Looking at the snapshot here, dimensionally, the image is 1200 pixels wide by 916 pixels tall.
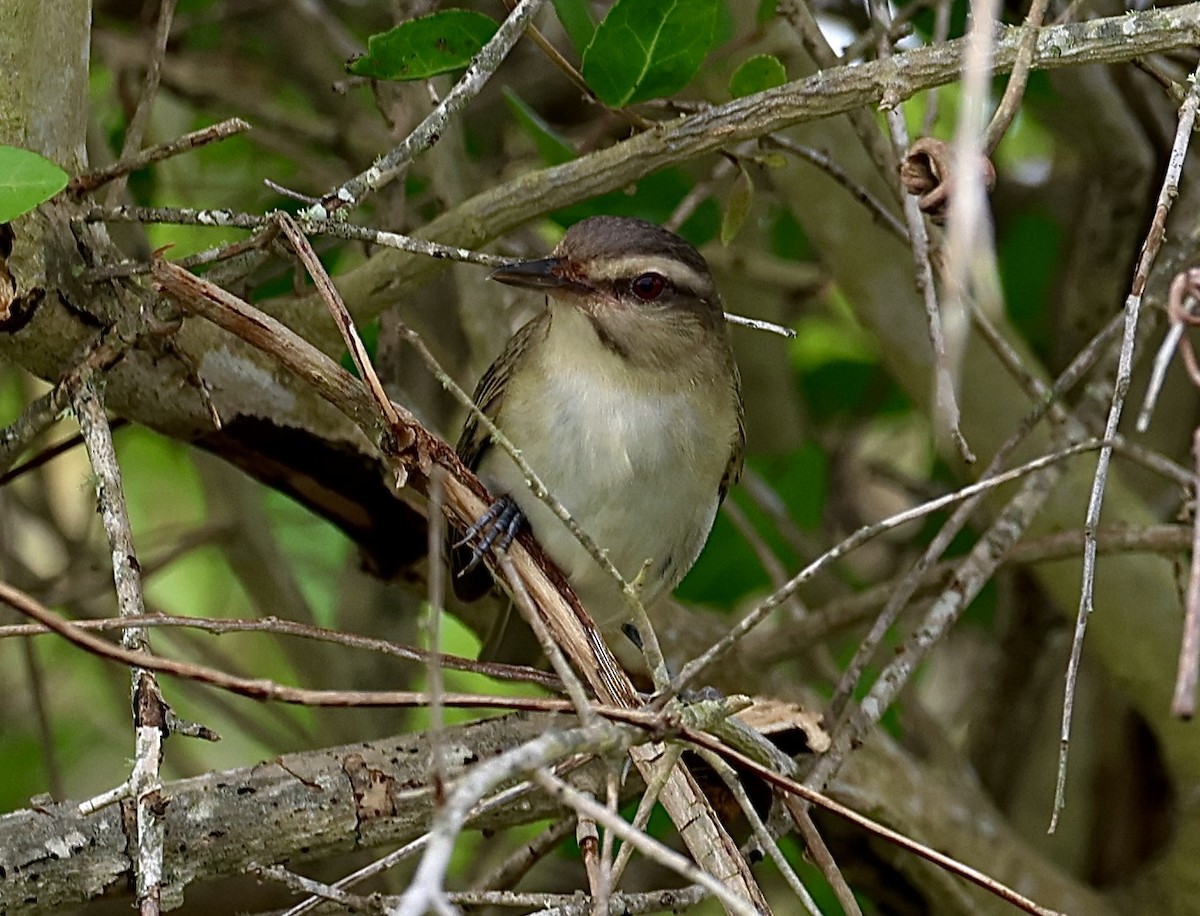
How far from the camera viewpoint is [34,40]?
8.77 feet

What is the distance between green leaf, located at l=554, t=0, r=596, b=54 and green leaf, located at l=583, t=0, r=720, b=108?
0.20 metres

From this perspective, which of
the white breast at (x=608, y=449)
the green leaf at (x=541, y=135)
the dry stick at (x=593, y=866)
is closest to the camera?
the dry stick at (x=593, y=866)

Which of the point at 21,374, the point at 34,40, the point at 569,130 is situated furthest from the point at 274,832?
the point at 569,130

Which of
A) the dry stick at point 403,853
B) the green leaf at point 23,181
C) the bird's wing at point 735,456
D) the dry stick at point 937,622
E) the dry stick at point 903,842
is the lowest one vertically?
the dry stick at point 903,842

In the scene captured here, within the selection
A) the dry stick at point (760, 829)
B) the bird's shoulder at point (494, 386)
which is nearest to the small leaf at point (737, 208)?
the bird's shoulder at point (494, 386)

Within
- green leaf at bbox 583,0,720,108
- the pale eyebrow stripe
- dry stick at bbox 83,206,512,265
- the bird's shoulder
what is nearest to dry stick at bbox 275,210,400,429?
dry stick at bbox 83,206,512,265

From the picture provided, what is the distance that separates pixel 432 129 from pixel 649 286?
4.14 ft

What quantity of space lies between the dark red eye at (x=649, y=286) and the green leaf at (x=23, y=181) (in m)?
1.62

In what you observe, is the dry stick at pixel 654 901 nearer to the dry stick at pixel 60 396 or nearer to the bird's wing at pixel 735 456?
the dry stick at pixel 60 396

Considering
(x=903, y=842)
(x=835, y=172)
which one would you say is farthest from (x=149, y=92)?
(x=903, y=842)

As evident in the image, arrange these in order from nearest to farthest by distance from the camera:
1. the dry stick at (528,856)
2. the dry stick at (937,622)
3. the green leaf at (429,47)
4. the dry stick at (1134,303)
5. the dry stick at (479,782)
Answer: the dry stick at (479,782)
the dry stick at (1134,303)
the green leaf at (429,47)
the dry stick at (937,622)
the dry stick at (528,856)

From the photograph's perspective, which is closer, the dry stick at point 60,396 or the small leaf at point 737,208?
the dry stick at point 60,396

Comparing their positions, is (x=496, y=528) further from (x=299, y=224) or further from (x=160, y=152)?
(x=160, y=152)

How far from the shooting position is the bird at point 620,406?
3686mm
